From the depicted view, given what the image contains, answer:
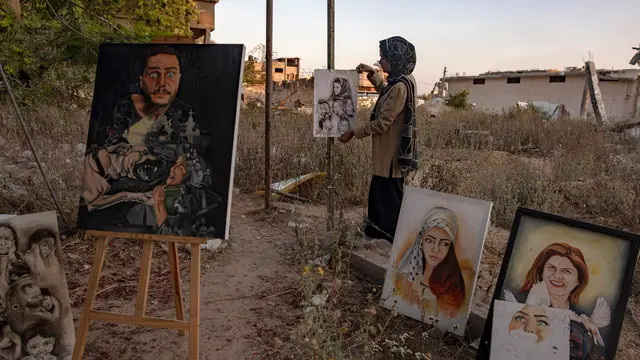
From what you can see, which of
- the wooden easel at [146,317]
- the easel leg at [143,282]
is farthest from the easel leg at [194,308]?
the easel leg at [143,282]

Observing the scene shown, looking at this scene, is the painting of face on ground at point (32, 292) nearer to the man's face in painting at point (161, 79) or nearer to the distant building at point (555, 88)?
A: the man's face in painting at point (161, 79)

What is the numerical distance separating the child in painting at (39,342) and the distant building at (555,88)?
65.4 feet

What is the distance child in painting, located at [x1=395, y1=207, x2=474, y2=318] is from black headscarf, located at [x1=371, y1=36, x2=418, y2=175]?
0.87 m

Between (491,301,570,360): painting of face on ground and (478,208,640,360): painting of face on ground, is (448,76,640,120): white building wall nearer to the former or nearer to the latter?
(478,208,640,360): painting of face on ground

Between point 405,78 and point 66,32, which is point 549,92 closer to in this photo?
point 405,78

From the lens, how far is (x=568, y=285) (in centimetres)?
220

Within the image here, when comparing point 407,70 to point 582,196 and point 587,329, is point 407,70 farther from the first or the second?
point 582,196

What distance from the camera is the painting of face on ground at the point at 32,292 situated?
2084 mm

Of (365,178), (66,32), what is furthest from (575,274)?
(66,32)

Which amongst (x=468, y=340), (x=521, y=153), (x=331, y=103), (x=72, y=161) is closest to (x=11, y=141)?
(x=72, y=161)

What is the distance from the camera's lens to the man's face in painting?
2.24 metres

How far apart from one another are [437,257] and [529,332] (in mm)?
643

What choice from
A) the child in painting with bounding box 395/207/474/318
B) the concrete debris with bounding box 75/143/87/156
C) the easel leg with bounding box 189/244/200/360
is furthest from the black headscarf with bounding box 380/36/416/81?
the concrete debris with bounding box 75/143/87/156

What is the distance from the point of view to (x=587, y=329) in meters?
2.14
